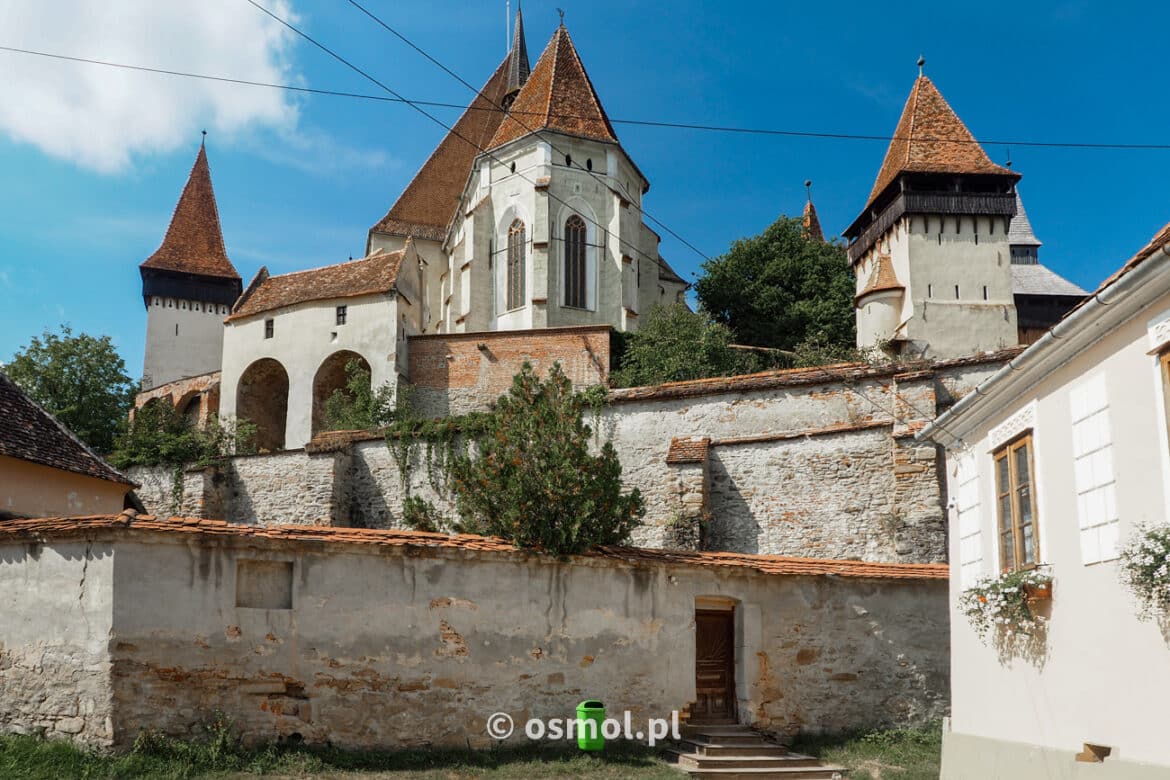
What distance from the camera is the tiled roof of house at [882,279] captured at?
3584cm

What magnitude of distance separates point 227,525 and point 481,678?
385 cm

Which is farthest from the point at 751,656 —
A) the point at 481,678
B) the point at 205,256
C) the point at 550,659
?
the point at 205,256

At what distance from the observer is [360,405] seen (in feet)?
106

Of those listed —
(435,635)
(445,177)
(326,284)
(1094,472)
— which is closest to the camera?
(1094,472)

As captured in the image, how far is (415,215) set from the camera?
4975cm

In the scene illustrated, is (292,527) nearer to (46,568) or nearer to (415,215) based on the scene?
(46,568)

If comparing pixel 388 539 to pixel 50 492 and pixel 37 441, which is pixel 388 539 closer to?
pixel 50 492

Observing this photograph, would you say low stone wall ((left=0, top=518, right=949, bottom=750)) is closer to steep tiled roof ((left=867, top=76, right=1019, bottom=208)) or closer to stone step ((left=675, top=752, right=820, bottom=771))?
stone step ((left=675, top=752, right=820, bottom=771))

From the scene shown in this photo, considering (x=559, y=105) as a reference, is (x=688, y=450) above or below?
below

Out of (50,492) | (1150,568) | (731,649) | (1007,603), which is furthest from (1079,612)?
(50,492)

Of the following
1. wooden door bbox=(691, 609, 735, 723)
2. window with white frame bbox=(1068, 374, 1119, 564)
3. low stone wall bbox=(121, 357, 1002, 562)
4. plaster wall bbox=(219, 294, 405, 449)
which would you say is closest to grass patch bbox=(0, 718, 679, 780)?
wooden door bbox=(691, 609, 735, 723)

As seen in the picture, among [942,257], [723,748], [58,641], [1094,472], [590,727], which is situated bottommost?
[723,748]

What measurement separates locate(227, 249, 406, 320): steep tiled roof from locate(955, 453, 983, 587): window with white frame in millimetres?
26923

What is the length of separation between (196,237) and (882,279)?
41.9m
